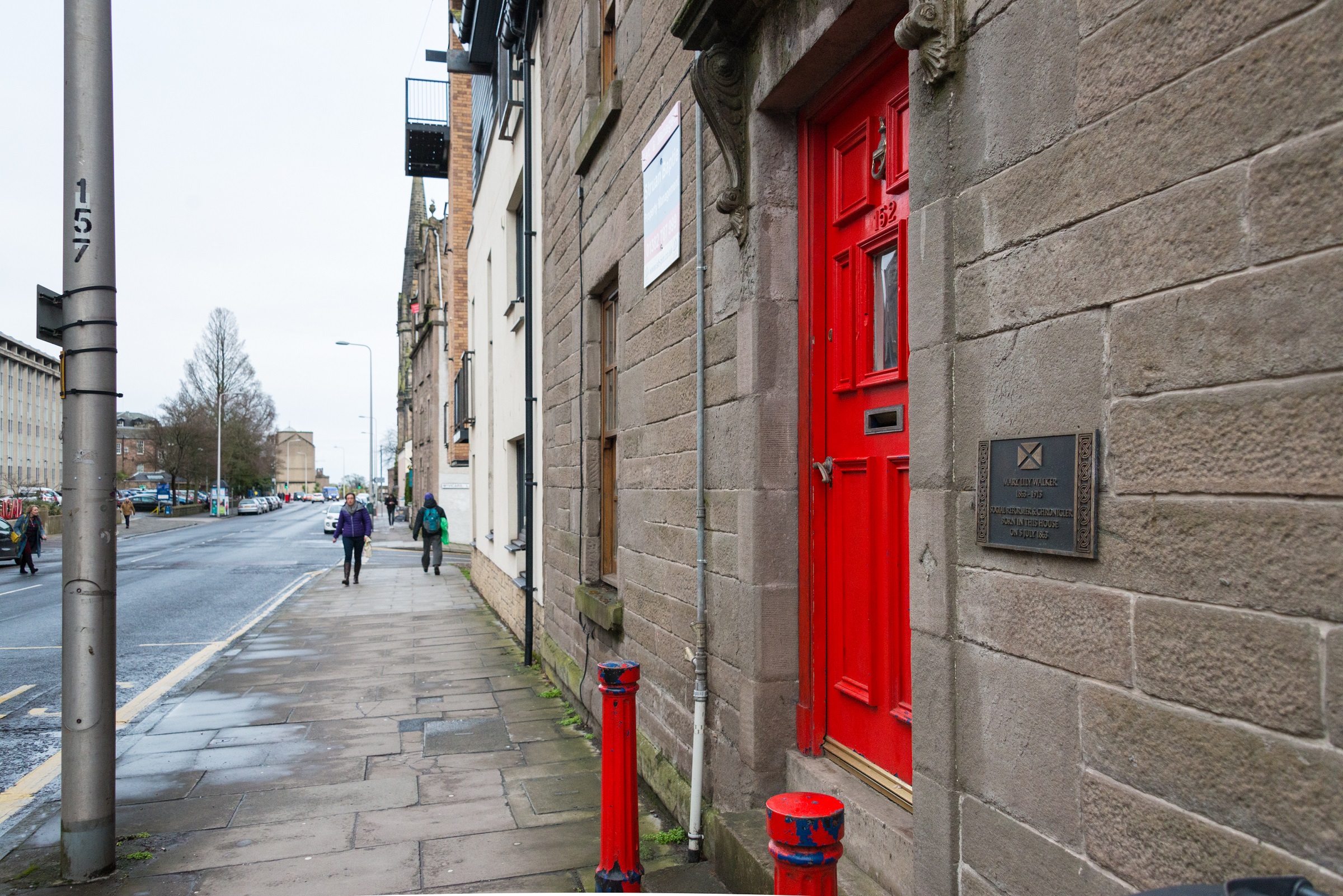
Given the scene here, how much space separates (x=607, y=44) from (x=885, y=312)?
16.0ft

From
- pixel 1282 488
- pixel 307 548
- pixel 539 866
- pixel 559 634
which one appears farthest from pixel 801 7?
pixel 307 548

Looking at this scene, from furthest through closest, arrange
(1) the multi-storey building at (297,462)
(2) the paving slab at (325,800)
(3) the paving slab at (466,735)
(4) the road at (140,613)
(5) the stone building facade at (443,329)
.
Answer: (1) the multi-storey building at (297,462)
(5) the stone building facade at (443,329)
(4) the road at (140,613)
(3) the paving slab at (466,735)
(2) the paving slab at (325,800)

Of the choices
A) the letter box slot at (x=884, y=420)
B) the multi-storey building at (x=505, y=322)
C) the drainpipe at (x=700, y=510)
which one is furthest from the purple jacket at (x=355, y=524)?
the letter box slot at (x=884, y=420)

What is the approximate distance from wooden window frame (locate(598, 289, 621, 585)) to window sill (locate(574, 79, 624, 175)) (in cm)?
104

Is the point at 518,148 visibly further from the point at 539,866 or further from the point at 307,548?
the point at 307,548

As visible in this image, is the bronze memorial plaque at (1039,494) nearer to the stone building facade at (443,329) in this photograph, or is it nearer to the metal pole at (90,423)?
the metal pole at (90,423)

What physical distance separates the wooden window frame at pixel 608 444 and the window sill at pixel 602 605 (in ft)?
0.75

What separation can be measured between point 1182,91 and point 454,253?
2536 cm

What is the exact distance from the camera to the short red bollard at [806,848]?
1.96 m

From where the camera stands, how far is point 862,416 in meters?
3.46

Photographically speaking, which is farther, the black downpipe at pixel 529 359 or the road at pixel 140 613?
the black downpipe at pixel 529 359

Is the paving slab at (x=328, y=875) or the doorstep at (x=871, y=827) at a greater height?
the doorstep at (x=871, y=827)

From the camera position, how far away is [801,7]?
3537mm

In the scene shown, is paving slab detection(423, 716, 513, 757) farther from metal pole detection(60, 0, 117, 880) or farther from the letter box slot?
the letter box slot
